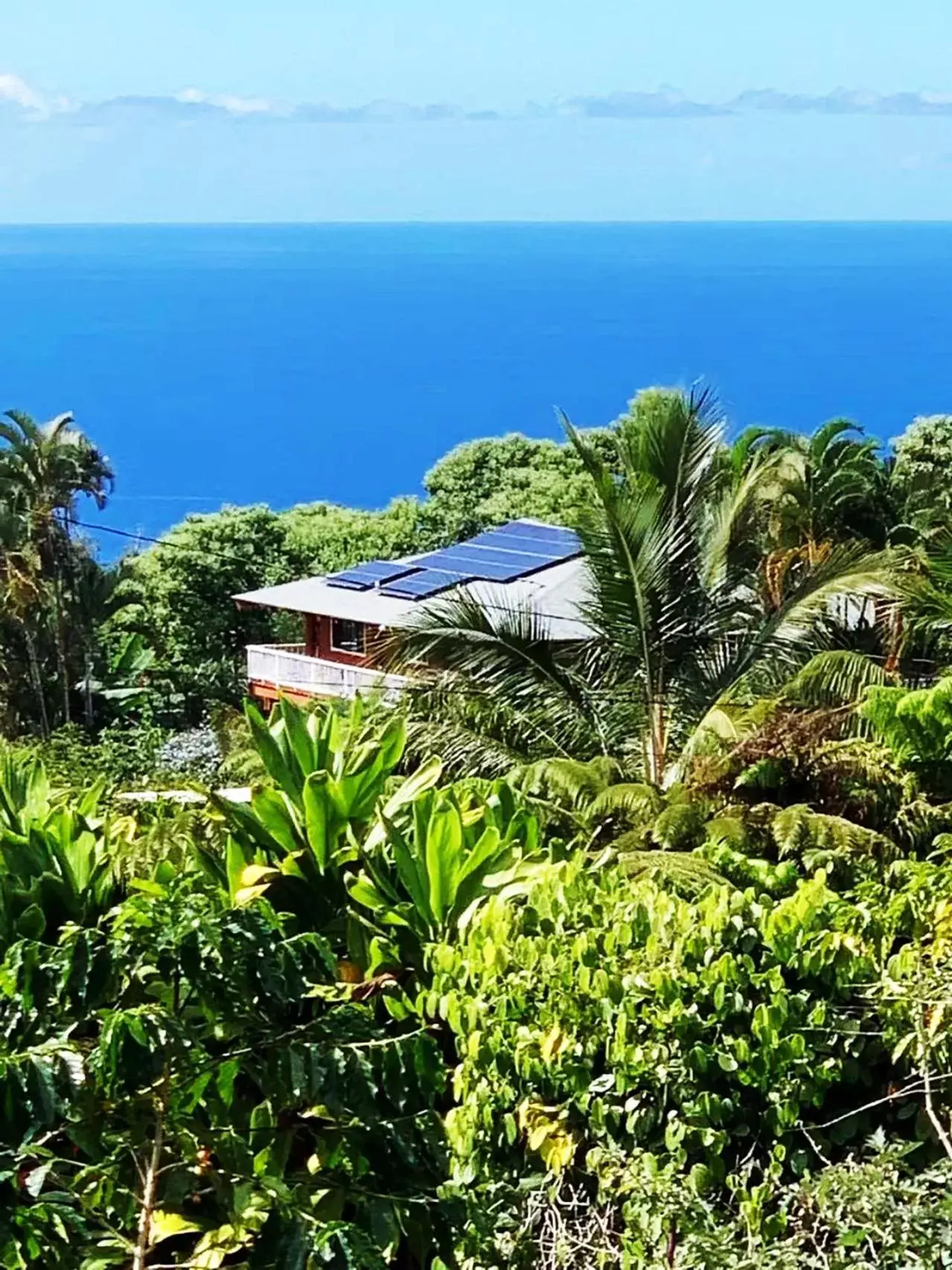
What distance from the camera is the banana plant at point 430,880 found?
5.29m

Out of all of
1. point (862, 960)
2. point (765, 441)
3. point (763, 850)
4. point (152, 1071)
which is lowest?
point (763, 850)

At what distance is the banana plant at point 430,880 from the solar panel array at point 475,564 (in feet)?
52.2

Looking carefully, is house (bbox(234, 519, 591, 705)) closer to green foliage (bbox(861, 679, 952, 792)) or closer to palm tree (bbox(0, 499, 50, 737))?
palm tree (bbox(0, 499, 50, 737))

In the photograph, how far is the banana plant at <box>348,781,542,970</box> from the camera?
5.29m

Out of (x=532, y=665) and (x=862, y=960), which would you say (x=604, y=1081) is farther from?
(x=532, y=665)

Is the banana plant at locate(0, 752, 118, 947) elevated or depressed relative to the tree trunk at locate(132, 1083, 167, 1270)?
elevated

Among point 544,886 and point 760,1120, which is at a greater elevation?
point 544,886

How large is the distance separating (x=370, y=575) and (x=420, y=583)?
2501 mm

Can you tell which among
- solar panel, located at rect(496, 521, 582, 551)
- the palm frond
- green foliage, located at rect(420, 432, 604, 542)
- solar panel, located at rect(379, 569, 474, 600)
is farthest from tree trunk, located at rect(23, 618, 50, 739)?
the palm frond

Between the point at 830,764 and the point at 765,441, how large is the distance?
14.0m

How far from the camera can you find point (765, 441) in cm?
2308

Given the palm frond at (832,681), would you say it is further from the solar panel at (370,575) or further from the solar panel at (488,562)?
the solar panel at (370,575)

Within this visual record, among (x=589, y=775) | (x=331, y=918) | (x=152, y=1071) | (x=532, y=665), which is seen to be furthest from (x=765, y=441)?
(x=152, y=1071)

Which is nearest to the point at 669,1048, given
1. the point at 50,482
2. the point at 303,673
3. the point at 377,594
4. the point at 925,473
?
the point at 303,673
